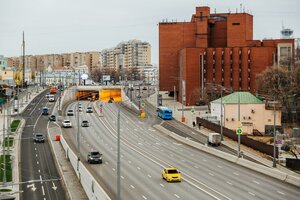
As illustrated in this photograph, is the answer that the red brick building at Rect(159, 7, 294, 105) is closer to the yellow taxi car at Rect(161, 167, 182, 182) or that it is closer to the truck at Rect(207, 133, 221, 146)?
the truck at Rect(207, 133, 221, 146)

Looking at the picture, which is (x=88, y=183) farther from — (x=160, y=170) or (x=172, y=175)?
(x=160, y=170)

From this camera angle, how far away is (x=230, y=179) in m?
42.9

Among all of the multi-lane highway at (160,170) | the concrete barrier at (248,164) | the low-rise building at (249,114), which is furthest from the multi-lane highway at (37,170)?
the low-rise building at (249,114)

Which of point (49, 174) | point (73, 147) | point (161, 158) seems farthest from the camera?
point (73, 147)

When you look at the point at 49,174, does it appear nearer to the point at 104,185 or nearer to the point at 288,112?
the point at 104,185

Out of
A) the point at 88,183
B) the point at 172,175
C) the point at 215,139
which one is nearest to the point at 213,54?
the point at 215,139

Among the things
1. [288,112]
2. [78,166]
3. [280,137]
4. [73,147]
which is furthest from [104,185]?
[288,112]

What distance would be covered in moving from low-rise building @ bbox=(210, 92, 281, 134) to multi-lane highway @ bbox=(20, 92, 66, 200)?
99.4 feet

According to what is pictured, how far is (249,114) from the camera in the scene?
3103 inches

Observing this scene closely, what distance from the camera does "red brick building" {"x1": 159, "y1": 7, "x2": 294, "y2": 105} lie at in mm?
118062

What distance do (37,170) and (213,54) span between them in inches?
2951

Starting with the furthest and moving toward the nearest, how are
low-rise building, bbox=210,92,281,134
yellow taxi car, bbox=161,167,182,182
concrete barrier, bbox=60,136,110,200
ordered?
low-rise building, bbox=210,92,281,134 < yellow taxi car, bbox=161,167,182,182 < concrete barrier, bbox=60,136,110,200

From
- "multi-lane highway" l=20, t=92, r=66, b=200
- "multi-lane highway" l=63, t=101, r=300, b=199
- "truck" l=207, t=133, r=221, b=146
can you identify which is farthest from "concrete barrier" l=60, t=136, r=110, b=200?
"truck" l=207, t=133, r=221, b=146

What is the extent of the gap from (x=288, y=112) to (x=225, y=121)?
48.0ft
